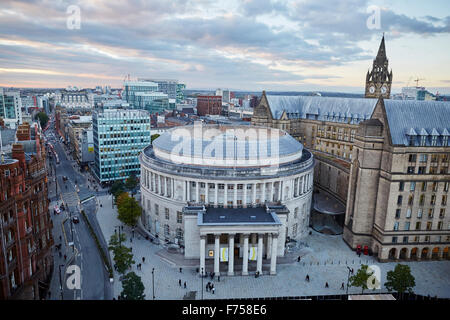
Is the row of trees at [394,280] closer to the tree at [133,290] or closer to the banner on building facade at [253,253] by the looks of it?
the banner on building facade at [253,253]

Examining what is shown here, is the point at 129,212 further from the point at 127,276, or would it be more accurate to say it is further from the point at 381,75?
the point at 381,75

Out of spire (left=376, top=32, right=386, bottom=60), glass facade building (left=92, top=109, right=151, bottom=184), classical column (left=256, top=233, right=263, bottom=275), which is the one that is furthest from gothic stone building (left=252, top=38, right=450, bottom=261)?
glass facade building (left=92, top=109, right=151, bottom=184)

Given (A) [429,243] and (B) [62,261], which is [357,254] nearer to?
(A) [429,243]

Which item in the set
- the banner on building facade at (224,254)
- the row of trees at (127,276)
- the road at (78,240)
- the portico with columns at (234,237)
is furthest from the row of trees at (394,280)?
the road at (78,240)

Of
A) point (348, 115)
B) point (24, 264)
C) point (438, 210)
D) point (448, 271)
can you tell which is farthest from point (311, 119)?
point (24, 264)

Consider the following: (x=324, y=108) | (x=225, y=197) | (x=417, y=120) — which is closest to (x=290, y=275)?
(x=225, y=197)
